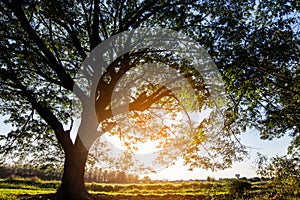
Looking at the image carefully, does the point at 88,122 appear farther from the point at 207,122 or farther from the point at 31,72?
the point at 207,122

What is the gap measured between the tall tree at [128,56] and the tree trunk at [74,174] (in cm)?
A: 5

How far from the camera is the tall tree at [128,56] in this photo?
5.97 metres

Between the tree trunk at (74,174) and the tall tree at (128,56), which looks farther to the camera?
the tree trunk at (74,174)

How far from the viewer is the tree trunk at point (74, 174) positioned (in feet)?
43.2

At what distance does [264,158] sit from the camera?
261 inches

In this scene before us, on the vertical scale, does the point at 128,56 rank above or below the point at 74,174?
above

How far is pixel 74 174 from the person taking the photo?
13.5 meters

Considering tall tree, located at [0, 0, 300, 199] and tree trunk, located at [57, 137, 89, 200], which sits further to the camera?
tree trunk, located at [57, 137, 89, 200]

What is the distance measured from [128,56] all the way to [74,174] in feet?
20.2

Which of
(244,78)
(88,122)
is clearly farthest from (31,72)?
(244,78)

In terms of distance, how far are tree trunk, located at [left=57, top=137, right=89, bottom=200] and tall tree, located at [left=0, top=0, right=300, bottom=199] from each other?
0.15 feet

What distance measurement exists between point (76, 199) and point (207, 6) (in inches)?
396

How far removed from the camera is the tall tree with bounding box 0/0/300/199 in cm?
597

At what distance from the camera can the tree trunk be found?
13.2m
